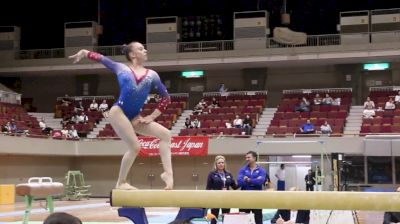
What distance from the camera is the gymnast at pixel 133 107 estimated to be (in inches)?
230

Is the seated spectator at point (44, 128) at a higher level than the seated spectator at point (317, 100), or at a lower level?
lower

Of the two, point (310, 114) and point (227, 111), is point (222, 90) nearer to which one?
point (227, 111)

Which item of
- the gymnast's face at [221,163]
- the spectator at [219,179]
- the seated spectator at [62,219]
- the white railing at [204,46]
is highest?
the white railing at [204,46]

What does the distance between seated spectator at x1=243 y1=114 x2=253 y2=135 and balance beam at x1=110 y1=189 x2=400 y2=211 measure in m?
18.9

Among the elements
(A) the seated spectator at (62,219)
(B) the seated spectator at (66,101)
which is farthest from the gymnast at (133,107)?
(B) the seated spectator at (66,101)

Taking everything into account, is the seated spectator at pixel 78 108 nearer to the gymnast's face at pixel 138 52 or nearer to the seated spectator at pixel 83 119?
the seated spectator at pixel 83 119

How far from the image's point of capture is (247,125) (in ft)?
81.1

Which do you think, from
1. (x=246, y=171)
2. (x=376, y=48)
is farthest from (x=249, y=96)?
(x=246, y=171)

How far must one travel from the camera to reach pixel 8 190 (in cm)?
2217

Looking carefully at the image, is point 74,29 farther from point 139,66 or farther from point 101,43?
point 139,66

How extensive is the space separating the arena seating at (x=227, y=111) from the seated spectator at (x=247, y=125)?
33cm

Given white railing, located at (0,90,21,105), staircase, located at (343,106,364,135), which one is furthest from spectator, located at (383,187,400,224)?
white railing, located at (0,90,21,105)

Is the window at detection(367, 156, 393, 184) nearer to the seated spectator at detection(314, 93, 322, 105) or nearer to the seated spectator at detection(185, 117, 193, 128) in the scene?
the seated spectator at detection(314, 93, 322, 105)

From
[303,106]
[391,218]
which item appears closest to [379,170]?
[303,106]
